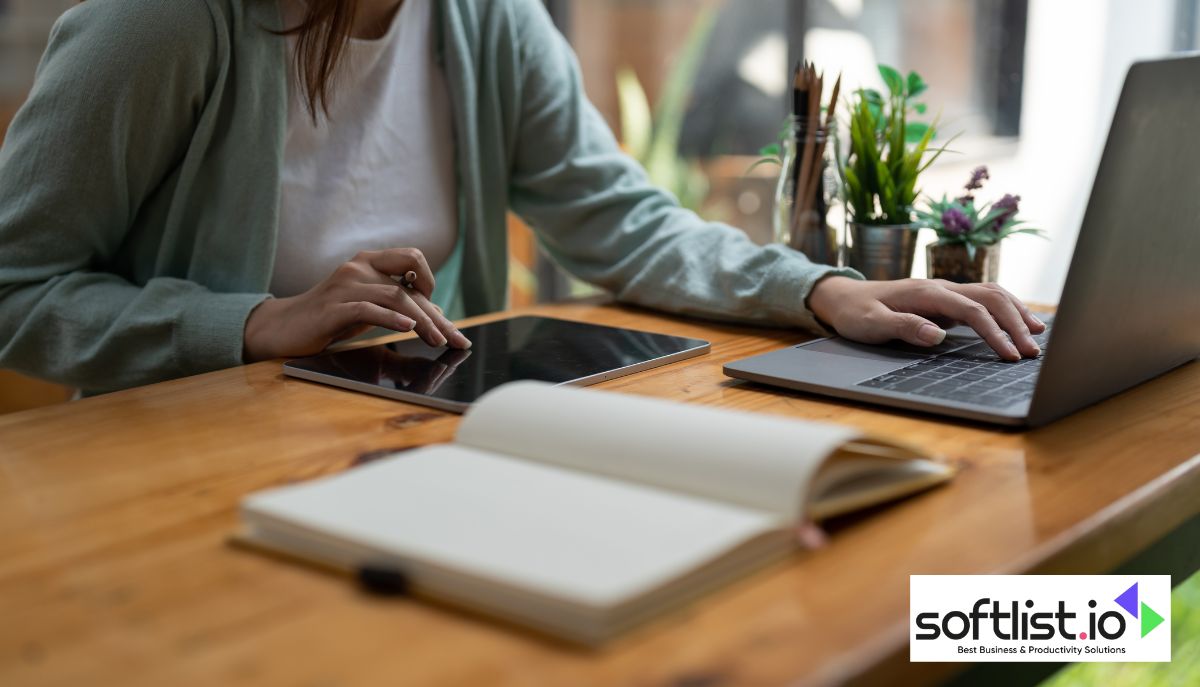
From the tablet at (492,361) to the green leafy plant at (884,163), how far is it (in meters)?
0.32

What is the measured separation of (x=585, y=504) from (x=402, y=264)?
0.51 metres

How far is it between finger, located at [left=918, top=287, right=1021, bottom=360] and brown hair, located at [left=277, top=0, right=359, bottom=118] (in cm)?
64

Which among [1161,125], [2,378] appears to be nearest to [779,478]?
[1161,125]

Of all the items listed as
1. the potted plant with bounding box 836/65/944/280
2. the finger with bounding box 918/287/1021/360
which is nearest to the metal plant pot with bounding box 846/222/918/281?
the potted plant with bounding box 836/65/944/280

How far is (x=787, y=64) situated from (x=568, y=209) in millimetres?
1421

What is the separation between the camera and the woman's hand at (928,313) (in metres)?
0.93

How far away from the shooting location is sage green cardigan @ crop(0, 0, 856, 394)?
3.37 ft

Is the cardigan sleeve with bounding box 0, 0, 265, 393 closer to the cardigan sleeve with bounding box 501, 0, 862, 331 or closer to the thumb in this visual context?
the cardigan sleeve with bounding box 501, 0, 862, 331

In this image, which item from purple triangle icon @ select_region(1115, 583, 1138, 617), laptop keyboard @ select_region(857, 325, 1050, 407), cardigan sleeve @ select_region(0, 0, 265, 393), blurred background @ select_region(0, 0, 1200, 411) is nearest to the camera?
purple triangle icon @ select_region(1115, 583, 1138, 617)

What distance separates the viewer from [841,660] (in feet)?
1.40

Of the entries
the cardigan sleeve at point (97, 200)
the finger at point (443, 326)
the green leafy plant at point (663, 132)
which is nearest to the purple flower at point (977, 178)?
the finger at point (443, 326)

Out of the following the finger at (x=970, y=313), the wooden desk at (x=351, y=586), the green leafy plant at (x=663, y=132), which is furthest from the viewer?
the green leafy plant at (x=663, y=132)

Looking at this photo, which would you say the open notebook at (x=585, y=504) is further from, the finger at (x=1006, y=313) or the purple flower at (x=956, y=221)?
the purple flower at (x=956, y=221)

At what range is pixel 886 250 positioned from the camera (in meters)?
1.21
